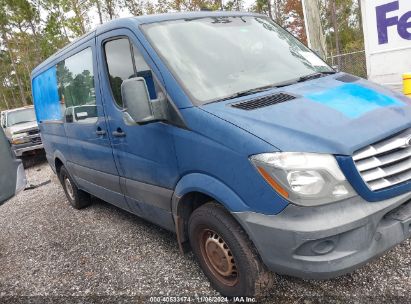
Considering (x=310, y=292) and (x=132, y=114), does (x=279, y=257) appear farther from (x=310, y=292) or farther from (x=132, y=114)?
(x=132, y=114)

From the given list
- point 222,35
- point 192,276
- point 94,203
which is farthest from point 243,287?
point 94,203

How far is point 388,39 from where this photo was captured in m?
7.65

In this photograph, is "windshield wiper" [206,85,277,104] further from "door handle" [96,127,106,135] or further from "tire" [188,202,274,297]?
"door handle" [96,127,106,135]

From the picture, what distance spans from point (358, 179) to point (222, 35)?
1.77m

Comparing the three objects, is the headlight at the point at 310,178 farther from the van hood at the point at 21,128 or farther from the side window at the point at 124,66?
the van hood at the point at 21,128

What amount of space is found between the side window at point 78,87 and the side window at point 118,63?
42 centimetres

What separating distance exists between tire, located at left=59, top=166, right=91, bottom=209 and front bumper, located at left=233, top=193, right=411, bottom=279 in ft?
13.3

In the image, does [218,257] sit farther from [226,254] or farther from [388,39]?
[388,39]

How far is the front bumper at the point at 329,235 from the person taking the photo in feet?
7.05

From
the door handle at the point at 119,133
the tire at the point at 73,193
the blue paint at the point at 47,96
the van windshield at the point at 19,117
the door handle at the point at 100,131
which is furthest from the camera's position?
the van windshield at the point at 19,117

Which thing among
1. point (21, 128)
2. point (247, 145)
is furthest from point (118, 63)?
point (21, 128)

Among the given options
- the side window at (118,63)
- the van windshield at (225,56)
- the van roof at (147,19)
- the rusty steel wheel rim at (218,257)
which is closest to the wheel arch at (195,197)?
the rusty steel wheel rim at (218,257)

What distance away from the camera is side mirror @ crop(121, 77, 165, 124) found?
105 inches

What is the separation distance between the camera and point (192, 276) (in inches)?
129
